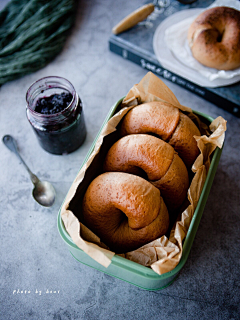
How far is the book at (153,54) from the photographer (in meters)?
1.10

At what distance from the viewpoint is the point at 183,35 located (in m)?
1.22

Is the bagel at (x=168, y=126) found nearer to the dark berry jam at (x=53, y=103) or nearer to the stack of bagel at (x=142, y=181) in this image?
the stack of bagel at (x=142, y=181)

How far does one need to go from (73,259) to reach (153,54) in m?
0.90

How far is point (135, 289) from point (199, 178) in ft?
1.24

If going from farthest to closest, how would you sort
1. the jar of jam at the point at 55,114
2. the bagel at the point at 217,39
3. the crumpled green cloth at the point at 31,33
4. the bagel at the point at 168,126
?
the crumpled green cloth at the point at 31,33, the bagel at the point at 217,39, the jar of jam at the point at 55,114, the bagel at the point at 168,126

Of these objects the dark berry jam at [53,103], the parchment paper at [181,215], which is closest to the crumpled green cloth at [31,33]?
the dark berry jam at [53,103]

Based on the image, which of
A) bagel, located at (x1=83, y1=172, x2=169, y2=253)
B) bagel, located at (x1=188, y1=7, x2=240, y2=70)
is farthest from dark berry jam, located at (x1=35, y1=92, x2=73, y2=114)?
bagel, located at (x1=188, y1=7, x2=240, y2=70)

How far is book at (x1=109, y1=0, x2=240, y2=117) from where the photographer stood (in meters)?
1.10

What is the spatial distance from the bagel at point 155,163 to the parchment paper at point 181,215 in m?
0.04

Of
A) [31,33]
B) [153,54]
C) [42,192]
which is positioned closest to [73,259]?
[42,192]

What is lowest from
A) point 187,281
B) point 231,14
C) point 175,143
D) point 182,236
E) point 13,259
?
point 187,281

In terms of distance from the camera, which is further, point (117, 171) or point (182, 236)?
point (117, 171)

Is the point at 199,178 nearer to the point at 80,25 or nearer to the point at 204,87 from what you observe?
the point at 204,87

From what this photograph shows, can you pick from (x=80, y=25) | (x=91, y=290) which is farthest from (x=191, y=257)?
(x=80, y=25)
